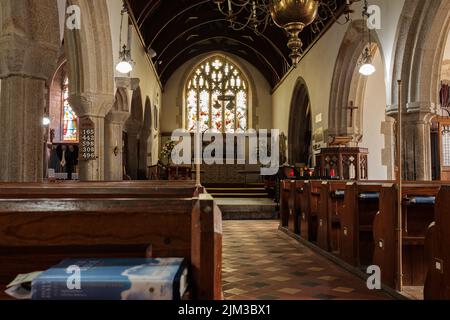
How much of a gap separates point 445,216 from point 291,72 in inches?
478

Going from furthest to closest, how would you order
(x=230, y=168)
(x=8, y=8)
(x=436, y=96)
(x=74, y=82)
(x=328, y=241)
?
(x=230, y=168) < (x=74, y=82) < (x=436, y=96) < (x=328, y=241) < (x=8, y=8)

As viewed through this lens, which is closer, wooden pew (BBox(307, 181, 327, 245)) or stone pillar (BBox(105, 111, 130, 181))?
wooden pew (BBox(307, 181, 327, 245))

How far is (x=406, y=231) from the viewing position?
132 inches

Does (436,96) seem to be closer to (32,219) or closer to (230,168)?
(32,219)

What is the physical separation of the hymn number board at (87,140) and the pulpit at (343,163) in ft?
13.4

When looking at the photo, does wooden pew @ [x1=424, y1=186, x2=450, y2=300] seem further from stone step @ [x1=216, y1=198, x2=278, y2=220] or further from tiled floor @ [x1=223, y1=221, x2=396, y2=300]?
stone step @ [x1=216, y1=198, x2=278, y2=220]

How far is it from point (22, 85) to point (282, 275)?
3.07 meters

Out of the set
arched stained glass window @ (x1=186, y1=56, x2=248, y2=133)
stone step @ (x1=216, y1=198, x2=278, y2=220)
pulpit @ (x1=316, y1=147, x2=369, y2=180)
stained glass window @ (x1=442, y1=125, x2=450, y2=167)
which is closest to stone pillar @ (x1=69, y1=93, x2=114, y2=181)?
stone step @ (x1=216, y1=198, x2=278, y2=220)

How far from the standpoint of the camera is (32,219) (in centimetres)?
108

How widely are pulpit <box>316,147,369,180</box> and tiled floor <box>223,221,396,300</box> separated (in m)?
2.22

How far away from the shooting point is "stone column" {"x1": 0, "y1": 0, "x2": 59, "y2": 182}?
13.5 feet

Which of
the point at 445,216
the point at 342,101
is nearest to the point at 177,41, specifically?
the point at 342,101

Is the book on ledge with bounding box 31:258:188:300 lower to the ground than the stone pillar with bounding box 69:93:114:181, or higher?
lower

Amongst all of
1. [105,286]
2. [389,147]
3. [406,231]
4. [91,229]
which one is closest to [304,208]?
[406,231]
